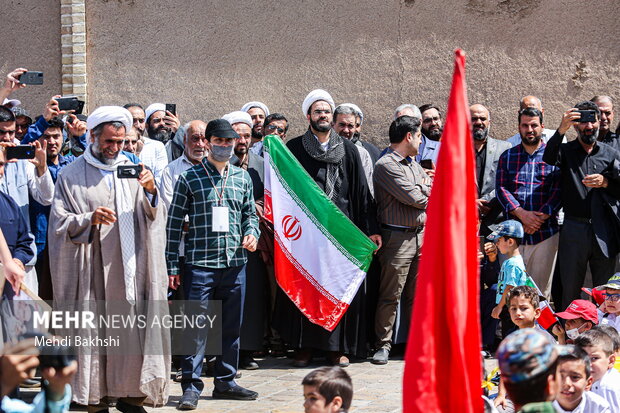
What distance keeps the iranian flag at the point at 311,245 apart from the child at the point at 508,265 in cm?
113

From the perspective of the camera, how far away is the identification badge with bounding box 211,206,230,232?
7473mm

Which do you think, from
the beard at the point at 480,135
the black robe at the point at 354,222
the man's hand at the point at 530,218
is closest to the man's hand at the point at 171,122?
the black robe at the point at 354,222

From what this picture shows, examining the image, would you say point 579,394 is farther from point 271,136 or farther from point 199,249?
point 271,136

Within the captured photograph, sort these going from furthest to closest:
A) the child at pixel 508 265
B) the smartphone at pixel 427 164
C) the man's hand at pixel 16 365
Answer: the smartphone at pixel 427 164 → the child at pixel 508 265 → the man's hand at pixel 16 365

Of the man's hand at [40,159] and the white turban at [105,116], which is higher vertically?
the white turban at [105,116]

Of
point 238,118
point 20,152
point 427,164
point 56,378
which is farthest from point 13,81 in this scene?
point 56,378

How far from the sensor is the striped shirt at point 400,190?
8.59 m

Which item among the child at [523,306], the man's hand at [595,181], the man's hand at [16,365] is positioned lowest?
the child at [523,306]

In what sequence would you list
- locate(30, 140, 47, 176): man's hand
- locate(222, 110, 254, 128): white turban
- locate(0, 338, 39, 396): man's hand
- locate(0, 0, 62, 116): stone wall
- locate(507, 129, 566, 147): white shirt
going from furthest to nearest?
locate(0, 0, 62, 116): stone wall
locate(507, 129, 566, 147): white shirt
locate(222, 110, 254, 128): white turban
locate(30, 140, 47, 176): man's hand
locate(0, 338, 39, 396): man's hand

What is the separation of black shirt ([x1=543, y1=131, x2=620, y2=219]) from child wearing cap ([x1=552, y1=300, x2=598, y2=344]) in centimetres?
157

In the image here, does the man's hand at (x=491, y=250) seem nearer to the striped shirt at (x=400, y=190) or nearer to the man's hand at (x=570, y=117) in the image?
the striped shirt at (x=400, y=190)

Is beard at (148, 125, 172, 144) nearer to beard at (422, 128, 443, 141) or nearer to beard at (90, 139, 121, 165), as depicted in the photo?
beard at (422, 128, 443, 141)

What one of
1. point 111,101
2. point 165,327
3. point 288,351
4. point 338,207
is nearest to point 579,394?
point 165,327

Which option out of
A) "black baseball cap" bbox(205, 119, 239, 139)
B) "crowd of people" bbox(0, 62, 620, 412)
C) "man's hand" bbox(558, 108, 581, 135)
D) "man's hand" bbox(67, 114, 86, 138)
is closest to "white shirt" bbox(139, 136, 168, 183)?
"crowd of people" bbox(0, 62, 620, 412)
